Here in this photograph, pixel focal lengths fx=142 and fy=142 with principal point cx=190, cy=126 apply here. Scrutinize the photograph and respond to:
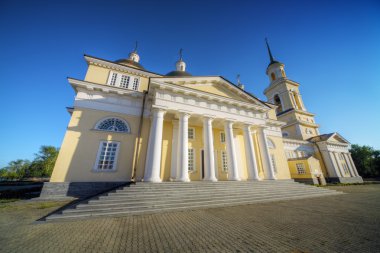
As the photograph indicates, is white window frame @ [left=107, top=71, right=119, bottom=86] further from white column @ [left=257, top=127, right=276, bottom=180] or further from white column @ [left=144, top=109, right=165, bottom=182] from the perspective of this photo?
white column @ [left=257, top=127, right=276, bottom=180]

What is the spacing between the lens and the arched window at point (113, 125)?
11.5m

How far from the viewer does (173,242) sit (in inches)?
131

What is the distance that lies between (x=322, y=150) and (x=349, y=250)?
111 ft

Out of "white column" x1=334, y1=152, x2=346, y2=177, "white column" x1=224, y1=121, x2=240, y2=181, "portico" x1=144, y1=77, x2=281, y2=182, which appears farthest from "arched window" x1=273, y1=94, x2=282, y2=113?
"white column" x1=224, y1=121, x2=240, y2=181

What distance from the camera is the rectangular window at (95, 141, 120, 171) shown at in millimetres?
10623

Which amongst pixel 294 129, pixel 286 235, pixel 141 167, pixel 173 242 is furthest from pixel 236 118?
pixel 294 129

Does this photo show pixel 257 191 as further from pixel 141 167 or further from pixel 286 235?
pixel 141 167

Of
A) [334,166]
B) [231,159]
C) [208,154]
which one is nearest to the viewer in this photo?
[208,154]

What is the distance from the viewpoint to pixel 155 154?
9492 millimetres

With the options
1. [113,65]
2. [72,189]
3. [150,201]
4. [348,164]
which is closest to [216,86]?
[113,65]

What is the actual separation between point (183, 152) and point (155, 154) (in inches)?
78.8

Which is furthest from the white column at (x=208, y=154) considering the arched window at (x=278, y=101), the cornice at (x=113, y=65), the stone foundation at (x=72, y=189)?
the arched window at (x=278, y=101)

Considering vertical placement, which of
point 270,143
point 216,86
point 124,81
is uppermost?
point 124,81

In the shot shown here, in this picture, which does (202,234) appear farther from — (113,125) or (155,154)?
(113,125)
